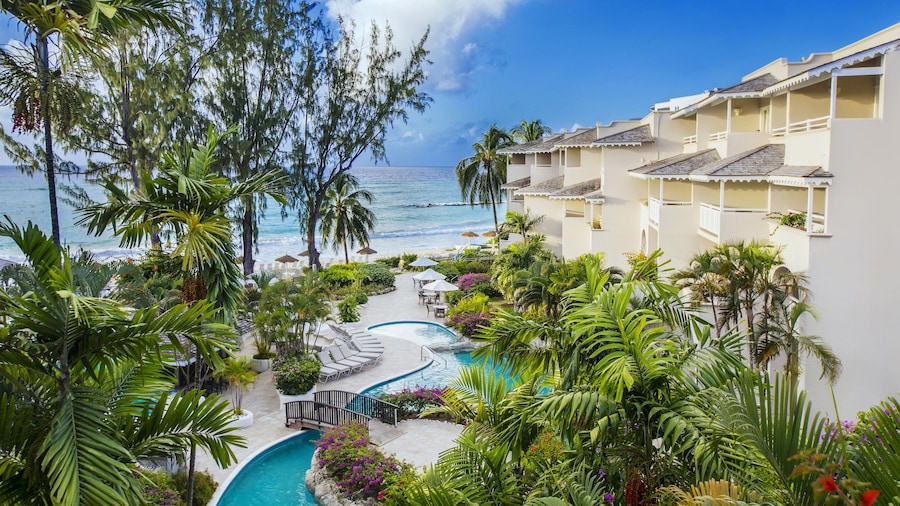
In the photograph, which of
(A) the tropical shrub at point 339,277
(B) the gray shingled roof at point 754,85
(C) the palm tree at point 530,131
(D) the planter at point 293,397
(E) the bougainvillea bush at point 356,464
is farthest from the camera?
(C) the palm tree at point 530,131

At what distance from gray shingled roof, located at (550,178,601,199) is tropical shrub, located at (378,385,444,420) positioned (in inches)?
513

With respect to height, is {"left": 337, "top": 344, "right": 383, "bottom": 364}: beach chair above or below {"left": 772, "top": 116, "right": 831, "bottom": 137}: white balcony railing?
below

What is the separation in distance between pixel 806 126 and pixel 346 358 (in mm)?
14891

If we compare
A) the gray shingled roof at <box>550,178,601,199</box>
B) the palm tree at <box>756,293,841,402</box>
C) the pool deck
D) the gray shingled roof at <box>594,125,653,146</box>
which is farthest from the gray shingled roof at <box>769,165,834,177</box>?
the gray shingled roof at <box>550,178,601,199</box>

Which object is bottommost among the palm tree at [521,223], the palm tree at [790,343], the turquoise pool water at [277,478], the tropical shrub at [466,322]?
the turquoise pool water at [277,478]

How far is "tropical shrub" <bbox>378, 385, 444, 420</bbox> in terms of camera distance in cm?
1753

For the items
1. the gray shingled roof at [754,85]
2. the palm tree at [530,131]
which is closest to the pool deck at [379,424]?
the gray shingled roof at [754,85]

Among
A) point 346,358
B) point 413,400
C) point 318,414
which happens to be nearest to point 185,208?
point 318,414

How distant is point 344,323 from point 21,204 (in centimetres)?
10635

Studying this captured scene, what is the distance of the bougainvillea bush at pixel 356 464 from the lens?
12984mm

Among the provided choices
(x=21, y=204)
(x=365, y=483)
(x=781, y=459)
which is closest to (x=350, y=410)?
(x=365, y=483)

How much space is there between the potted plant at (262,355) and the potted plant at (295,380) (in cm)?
191

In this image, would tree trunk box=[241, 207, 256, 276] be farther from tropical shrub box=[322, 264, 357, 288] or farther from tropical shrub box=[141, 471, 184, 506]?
tropical shrub box=[141, 471, 184, 506]

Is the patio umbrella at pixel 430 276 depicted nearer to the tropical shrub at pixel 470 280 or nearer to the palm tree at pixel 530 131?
the tropical shrub at pixel 470 280
